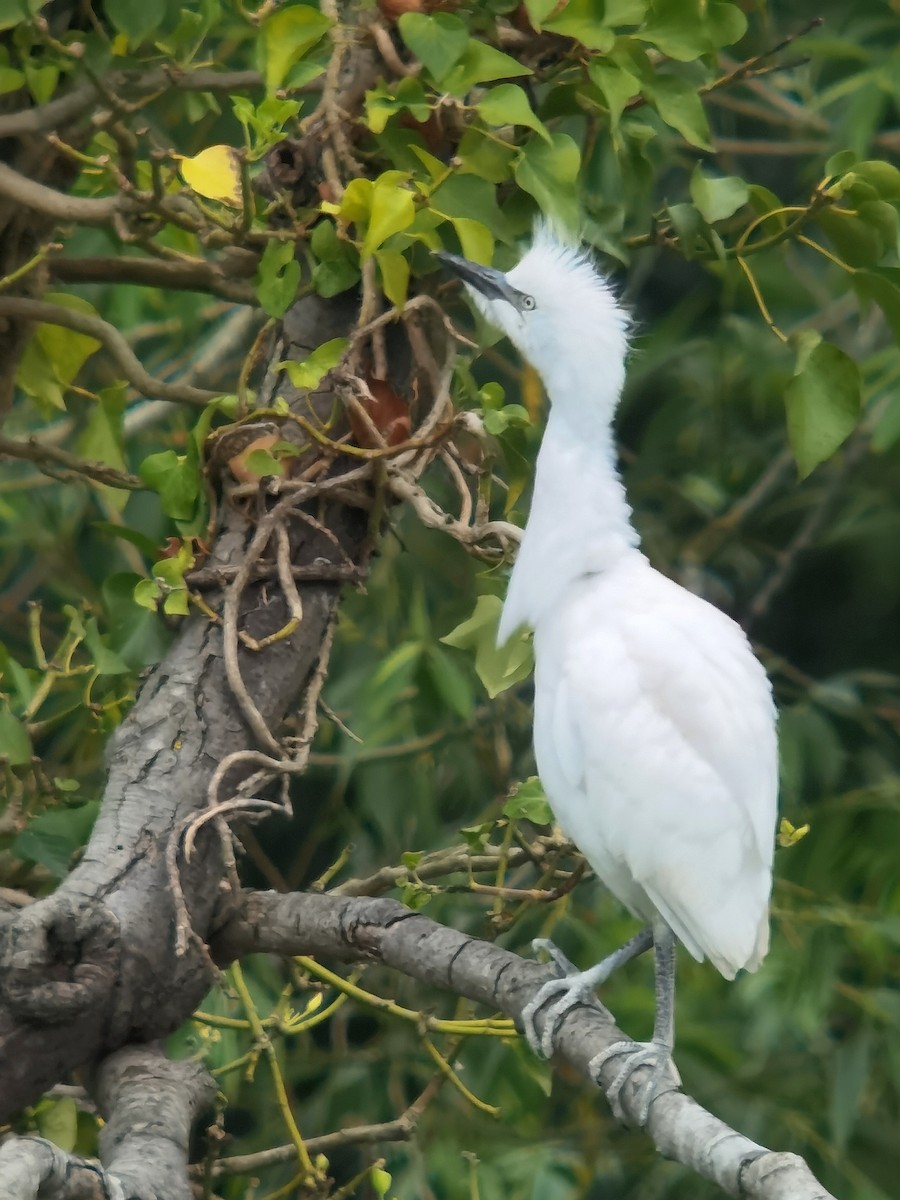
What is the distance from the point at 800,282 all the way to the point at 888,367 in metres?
0.63

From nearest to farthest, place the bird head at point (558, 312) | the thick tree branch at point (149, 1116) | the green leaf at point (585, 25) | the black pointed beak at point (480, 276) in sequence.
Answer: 1. the thick tree branch at point (149, 1116)
2. the green leaf at point (585, 25)
3. the black pointed beak at point (480, 276)
4. the bird head at point (558, 312)

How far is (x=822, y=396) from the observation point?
140 centimetres

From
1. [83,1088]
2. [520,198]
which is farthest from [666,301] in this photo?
[83,1088]

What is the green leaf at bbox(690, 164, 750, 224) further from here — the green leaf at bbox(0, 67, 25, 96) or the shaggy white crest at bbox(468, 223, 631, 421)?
the green leaf at bbox(0, 67, 25, 96)

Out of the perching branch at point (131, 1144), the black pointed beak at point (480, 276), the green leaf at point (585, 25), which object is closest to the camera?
the perching branch at point (131, 1144)

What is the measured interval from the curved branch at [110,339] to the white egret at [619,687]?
0.30 meters

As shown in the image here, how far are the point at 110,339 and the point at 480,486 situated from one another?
384 millimetres

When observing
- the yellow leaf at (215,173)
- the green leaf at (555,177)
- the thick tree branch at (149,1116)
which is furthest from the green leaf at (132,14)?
the thick tree branch at (149,1116)

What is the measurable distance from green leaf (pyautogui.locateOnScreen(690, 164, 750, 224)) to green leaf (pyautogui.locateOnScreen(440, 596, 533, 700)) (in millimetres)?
404

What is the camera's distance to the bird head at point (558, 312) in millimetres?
1500

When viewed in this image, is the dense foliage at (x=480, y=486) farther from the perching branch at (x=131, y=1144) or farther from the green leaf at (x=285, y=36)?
the perching branch at (x=131, y=1144)

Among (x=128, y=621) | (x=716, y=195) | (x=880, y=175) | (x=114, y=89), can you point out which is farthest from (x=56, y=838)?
(x=880, y=175)

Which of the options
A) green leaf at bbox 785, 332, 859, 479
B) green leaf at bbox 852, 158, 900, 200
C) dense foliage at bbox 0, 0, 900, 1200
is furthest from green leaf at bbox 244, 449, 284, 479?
green leaf at bbox 852, 158, 900, 200

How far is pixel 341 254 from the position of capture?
55.1 inches
